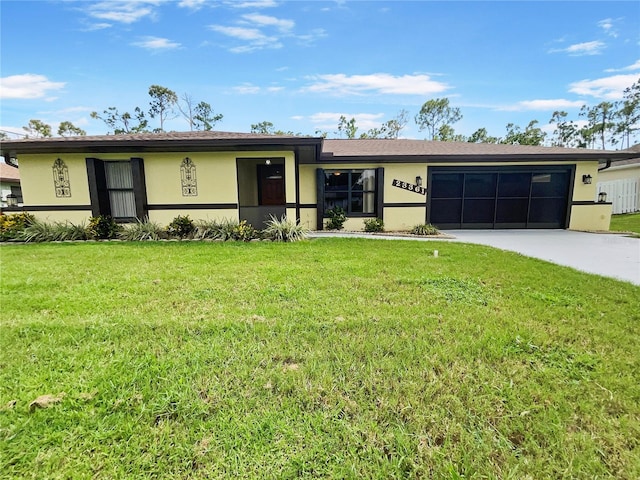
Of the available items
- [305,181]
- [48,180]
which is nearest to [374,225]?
[305,181]

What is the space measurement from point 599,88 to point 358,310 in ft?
108

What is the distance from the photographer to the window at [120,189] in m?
9.27

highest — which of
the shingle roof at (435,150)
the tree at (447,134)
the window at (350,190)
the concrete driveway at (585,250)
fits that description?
the tree at (447,134)

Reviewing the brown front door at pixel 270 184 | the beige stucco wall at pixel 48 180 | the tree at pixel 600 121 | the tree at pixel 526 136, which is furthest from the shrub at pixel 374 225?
the tree at pixel 600 121

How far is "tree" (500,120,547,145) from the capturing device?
31797 mm

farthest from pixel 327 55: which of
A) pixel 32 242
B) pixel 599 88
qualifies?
pixel 599 88

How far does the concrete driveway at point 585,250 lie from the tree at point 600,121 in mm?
33531

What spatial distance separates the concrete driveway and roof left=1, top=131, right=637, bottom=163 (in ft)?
9.93

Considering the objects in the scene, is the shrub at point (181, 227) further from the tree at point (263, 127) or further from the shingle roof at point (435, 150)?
the tree at point (263, 127)

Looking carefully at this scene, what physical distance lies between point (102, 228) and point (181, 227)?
90.7 inches

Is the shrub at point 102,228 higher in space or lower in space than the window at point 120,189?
lower

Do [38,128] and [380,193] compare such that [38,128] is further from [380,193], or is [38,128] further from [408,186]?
[408,186]

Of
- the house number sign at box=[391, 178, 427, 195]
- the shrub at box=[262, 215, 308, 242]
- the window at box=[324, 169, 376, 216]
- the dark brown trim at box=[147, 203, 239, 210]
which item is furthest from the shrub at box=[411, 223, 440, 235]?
the dark brown trim at box=[147, 203, 239, 210]

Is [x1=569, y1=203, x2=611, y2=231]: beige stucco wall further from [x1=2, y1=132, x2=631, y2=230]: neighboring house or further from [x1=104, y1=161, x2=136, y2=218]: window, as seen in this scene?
[x1=104, y1=161, x2=136, y2=218]: window
